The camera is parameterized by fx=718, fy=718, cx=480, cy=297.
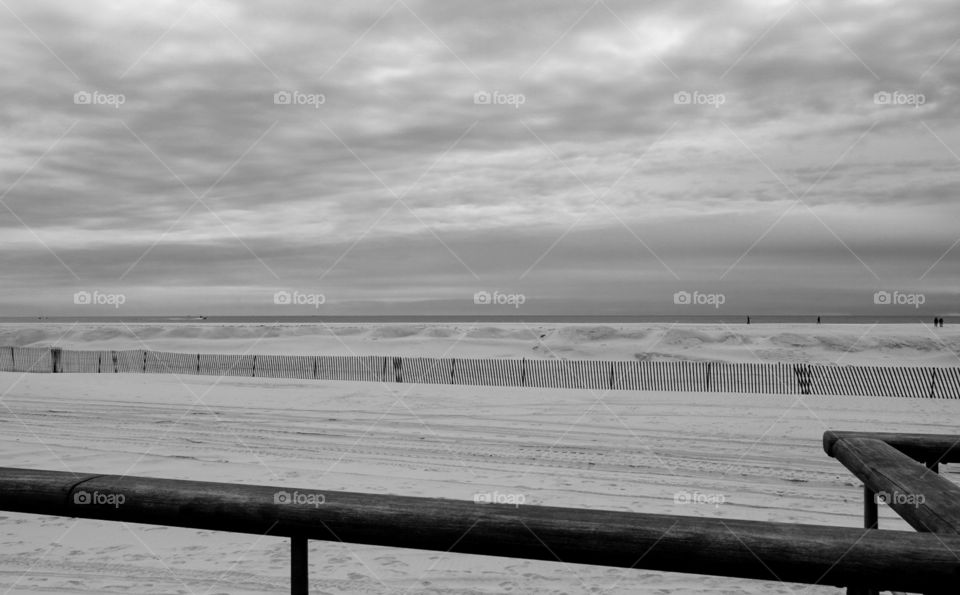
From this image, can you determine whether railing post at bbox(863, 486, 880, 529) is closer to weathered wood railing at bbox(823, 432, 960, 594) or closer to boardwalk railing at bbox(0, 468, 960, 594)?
weathered wood railing at bbox(823, 432, 960, 594)

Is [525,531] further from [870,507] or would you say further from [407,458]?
[407,458]

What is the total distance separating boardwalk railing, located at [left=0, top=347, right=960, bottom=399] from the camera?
2461 cm

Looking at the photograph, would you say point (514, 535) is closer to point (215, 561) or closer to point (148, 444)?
point (215, 561)

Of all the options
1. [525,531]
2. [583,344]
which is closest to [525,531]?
[525,531]

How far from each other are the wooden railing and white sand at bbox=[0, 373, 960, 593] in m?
4.47

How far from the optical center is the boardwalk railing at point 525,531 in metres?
1.68

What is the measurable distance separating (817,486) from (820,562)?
1011 centimetres

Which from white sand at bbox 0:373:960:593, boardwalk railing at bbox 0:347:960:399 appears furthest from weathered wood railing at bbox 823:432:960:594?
boardwalk railing at bbox 0:347:960:399

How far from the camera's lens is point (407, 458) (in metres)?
12.6

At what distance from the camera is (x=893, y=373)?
82.7ft
